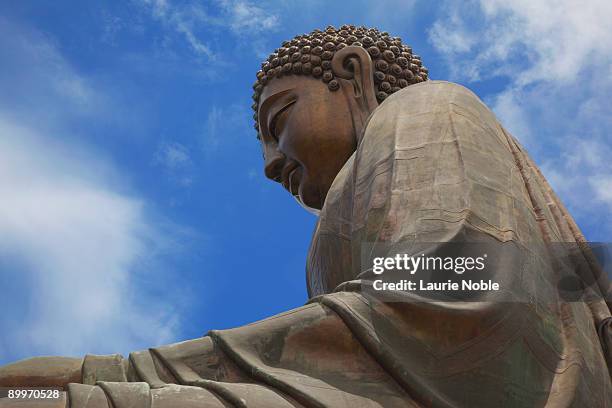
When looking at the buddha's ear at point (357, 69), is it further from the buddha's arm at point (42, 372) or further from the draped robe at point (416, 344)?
the buddha's arm at point (42, 372)

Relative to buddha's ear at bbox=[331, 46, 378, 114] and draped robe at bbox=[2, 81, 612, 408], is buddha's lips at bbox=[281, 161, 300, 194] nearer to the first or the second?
buddha's ear at bbox=[331, 46, 378, 114]

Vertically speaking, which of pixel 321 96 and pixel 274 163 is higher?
pixel 321 96

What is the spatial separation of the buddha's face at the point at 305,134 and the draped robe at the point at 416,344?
6.79ft

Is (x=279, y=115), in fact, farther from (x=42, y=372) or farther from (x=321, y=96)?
(x=42, y=372)

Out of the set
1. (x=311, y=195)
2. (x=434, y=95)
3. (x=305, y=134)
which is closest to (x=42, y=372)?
(x=434, y=95)

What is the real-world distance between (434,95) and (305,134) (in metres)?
1.54

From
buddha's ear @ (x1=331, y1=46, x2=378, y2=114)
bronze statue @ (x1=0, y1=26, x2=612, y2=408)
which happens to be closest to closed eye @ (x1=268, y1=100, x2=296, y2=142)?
buddha's ear @ (x1=331, y1=46, x2=378, y2=114)

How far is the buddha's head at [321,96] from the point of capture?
8.44 metres

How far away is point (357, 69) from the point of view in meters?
8.71

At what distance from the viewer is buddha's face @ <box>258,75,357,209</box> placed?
8414mm

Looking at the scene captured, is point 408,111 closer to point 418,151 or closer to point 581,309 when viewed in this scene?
point 418,151

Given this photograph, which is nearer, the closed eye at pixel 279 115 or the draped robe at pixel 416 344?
the draped robe at pixel 416 344

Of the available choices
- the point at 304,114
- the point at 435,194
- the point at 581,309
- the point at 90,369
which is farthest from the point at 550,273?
the point at 304,114

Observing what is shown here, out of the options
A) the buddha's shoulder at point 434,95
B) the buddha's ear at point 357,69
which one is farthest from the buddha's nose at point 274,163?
the buddha's shoulder at point 434,95
